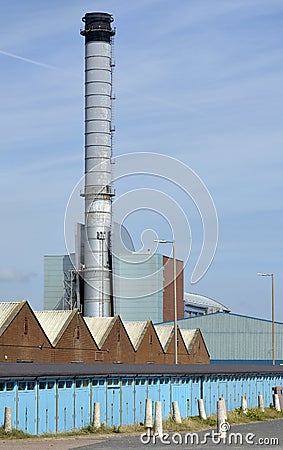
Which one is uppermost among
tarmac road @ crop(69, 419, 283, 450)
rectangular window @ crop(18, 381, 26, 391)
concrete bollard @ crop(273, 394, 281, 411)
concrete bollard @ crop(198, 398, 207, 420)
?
rectangular window @ crop(18, 381, 26, 391)

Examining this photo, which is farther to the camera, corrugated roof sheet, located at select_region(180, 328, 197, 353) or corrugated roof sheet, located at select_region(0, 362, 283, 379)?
corrugated roof sheet, located at select_region(180, 328, 197, 353)

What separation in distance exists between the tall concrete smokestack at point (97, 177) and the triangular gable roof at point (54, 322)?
67.7ft

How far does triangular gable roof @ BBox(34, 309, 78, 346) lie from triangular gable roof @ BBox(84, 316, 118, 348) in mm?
5166

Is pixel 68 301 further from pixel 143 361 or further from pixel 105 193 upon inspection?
pixel 143 361

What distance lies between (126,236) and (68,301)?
9.17 metres

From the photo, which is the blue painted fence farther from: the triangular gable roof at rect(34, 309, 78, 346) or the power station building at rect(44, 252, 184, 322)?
the power station building at rect(44, 252, 184, 322)

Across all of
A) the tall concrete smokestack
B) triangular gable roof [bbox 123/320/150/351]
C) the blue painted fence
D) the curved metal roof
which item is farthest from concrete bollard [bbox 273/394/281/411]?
the curved metal roof

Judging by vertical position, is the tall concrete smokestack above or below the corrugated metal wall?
above

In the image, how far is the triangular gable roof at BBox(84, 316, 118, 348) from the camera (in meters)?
72.3

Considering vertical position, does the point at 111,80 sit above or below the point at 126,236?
above

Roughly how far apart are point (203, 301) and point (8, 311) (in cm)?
8849

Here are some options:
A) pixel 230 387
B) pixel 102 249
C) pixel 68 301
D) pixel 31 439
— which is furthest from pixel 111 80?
pixel 31 439

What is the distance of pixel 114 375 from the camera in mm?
39812

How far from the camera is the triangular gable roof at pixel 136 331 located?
255 feet
